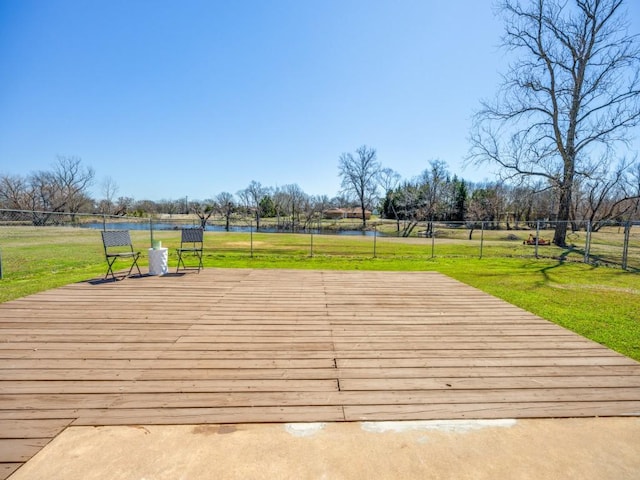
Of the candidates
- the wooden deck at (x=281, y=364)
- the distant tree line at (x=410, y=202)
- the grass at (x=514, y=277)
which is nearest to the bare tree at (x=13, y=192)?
the distant tree line at (x=410, y=202)

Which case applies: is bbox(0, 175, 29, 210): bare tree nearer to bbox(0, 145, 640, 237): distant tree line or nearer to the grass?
bbox(0, 145, 640, 237): distant tree line

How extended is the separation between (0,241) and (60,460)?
12.9 metres

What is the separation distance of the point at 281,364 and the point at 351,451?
3.95 feet

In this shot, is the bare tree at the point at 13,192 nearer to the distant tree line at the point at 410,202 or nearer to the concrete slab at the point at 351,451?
the distant tree line at the point at 410,202

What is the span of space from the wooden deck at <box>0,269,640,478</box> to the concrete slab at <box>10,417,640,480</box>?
11 centimetres

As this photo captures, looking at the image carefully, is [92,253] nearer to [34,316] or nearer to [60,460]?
[34,316]

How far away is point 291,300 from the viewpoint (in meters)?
5.19

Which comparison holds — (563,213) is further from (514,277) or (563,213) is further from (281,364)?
(281,364)

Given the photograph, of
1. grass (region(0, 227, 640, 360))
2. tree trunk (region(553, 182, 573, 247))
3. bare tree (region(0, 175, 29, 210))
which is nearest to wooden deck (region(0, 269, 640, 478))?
grass (region(0, 227, 640, 360))

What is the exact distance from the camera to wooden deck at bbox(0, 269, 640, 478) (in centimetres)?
215

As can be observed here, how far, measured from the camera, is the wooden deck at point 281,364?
7.05 ft

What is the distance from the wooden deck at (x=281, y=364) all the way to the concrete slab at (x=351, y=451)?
106 millimetres

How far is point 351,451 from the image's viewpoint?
179 centimetres

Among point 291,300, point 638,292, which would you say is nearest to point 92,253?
point 291,300
